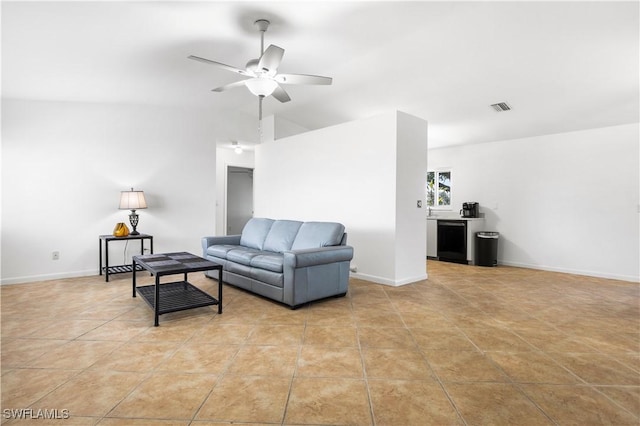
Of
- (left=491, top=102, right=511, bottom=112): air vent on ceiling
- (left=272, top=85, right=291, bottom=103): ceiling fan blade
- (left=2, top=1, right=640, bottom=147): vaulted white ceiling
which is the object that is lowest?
(left=272, top=85, right=291, bottom=103): ceiling fan blade

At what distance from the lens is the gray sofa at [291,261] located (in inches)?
133

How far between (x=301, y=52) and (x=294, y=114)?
8.33ft

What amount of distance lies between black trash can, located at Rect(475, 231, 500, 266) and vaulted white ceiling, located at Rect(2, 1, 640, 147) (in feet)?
6.86

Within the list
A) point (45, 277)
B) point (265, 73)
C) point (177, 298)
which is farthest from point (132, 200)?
point (265, 73)

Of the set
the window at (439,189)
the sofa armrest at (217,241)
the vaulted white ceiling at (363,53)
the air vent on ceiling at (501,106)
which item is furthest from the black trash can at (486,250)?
the sofa armrest at (217,241)

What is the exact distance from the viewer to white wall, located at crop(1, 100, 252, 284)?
14.6 feet

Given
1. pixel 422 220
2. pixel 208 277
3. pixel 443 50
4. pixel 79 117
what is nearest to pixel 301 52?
pixel 443 50

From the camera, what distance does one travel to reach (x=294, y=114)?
6.12 meters

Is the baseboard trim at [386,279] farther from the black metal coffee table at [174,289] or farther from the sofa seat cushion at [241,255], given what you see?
the black metal coffee table at [174,289]

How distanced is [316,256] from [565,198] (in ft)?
15.7

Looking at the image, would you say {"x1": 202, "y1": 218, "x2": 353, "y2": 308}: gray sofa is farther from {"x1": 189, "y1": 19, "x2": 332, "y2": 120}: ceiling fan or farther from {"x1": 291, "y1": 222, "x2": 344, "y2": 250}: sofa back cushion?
{"x1": 189, "y1": 19, "x2": 332, "y2": 120}: ceiling fan

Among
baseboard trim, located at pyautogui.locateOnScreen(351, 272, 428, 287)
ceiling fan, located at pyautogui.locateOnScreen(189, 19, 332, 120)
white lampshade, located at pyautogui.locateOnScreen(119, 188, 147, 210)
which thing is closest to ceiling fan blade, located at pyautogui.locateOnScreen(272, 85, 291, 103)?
ceiling fan, located at pyautogui.locateOnScreen(189, 19, 332, 120)

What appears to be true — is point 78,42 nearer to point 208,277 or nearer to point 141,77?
point 141,77

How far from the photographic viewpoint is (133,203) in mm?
4867
